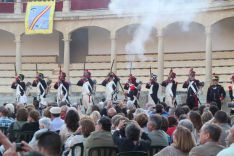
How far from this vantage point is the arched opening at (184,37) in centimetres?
2820

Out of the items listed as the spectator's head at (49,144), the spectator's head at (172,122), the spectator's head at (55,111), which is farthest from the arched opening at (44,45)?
the spectator's head at (49,144)

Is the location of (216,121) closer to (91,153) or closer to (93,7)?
(91,153)

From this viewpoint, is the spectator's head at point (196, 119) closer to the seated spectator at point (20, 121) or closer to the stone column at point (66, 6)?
the seated spectator at point (20, 121)

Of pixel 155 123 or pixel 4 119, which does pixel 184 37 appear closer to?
pixel 4 119

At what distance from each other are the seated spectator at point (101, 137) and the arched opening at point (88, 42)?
23139 mm

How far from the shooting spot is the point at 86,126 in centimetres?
775

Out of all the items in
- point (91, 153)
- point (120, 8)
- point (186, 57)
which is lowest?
point (91, 153)

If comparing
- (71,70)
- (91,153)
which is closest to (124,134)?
(91,153)

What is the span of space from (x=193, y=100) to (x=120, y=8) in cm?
971

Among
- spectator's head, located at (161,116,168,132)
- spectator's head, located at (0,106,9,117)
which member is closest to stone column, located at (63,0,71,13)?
spectator's head, located at (0,106,9,117)

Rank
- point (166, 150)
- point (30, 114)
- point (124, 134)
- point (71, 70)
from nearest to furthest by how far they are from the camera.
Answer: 1. point (166, 150)
2. point (124, 134)
3. point (30, 114)
4. point (71, 70)

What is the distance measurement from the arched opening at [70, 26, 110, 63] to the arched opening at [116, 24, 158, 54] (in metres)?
0.82

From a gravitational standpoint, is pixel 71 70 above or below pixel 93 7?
below

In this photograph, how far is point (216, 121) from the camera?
8.61 m
